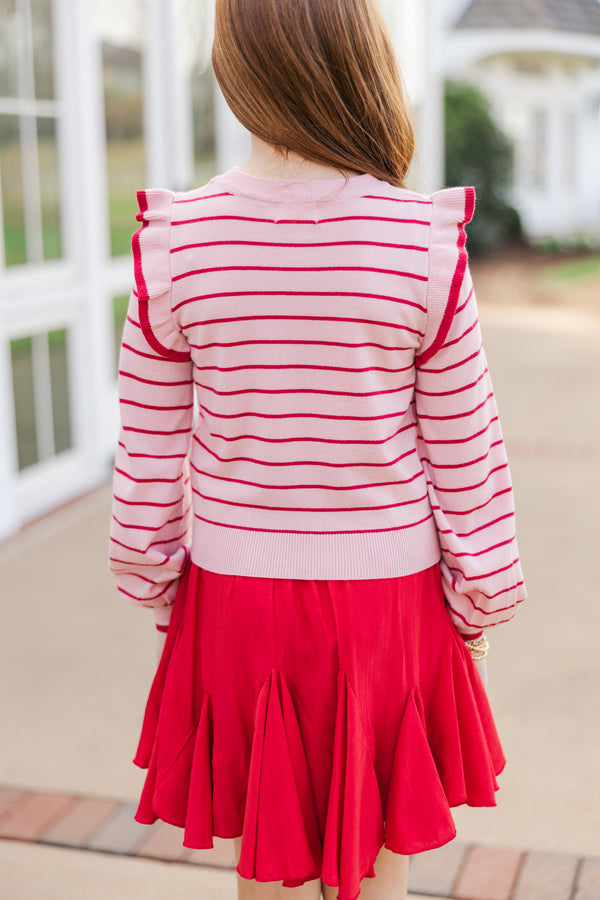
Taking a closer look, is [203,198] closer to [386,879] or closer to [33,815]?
[386,879]

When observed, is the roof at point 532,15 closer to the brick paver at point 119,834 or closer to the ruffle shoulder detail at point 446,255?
the brick paver at point 119,834

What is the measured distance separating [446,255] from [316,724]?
62 centimetres

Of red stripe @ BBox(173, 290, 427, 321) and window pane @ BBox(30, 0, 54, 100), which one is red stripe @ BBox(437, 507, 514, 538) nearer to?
red stripe @ BBox(173, 290, 427, 321)

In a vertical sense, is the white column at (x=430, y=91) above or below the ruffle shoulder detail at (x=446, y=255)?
above

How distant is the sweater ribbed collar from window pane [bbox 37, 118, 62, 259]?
12.3 feet

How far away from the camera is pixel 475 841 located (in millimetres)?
2295

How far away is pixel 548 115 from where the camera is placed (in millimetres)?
20656

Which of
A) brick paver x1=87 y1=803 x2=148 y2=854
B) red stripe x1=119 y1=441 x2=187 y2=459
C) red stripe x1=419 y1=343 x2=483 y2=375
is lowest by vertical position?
brick paver x1=87 y1=803 x2=148 y2=854

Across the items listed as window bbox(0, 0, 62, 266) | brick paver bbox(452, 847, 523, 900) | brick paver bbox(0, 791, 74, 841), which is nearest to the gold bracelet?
brick paver bbox(452, 847, 523, 900)

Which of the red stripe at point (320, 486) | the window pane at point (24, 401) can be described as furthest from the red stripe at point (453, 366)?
the window pane at point (24, 401)

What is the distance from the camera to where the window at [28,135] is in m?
4.47

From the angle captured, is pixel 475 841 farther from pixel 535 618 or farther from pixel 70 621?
pixel 70 621

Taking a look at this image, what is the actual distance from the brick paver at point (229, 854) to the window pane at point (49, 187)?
116 inches

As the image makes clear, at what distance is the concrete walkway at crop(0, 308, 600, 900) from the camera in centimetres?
222
